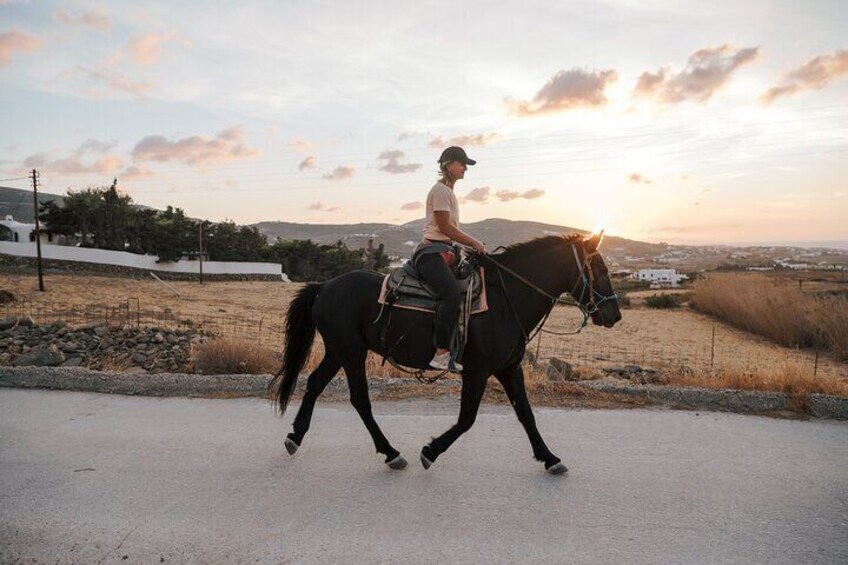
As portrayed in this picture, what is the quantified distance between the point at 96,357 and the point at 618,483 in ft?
33.9

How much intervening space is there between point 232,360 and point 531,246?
5419mm

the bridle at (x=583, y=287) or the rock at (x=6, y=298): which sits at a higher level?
the bridle at (x=583, y=287)

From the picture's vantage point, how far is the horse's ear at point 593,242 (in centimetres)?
528

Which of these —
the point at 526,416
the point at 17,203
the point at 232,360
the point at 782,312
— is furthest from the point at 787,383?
the point at 17,203

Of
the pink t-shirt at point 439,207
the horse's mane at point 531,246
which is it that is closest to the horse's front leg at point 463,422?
the horse's mane at point 531,246

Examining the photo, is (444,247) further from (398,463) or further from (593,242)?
(398,463)

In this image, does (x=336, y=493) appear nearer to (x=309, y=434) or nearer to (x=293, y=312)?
(x=309, y=434)

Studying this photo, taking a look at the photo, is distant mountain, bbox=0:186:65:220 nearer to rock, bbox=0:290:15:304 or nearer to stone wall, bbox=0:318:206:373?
rock, bbox=0:290:15:304

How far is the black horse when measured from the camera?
495cm

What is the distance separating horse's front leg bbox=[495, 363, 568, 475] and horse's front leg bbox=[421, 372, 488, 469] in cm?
45

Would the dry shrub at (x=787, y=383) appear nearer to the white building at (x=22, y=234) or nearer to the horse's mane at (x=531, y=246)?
the horse's mane at (x=531, y=246)

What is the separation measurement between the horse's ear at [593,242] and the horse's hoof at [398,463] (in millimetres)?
2597

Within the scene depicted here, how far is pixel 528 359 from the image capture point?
1072cm

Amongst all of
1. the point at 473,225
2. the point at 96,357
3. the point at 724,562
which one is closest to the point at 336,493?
the point at 724,562
